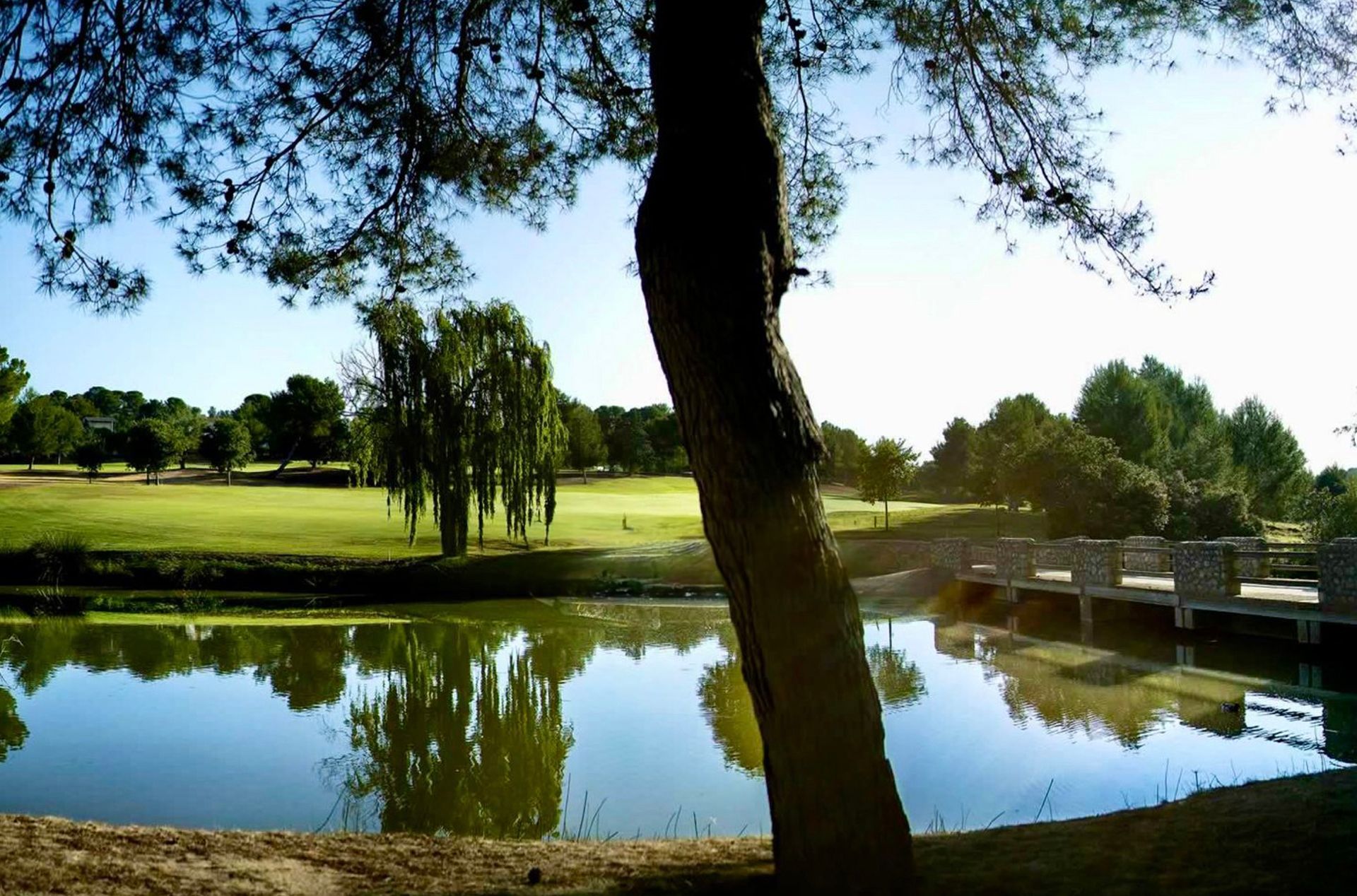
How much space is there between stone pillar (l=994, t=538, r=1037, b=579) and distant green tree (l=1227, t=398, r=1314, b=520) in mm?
30183

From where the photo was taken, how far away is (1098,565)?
18047 millimetres

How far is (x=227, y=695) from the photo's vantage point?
39.4ft

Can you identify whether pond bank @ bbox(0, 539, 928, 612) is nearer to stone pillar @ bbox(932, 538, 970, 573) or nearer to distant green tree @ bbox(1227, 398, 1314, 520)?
stone pillar @ bbox(932, 538, 970, 573)

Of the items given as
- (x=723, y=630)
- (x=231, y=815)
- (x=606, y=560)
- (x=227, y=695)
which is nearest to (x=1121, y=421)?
(x=606, y=560)

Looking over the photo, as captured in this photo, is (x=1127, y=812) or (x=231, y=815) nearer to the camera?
(x=1127, y=812)

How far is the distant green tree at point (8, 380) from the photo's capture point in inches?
1315

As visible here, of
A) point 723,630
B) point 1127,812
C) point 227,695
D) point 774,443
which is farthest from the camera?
point 723,630

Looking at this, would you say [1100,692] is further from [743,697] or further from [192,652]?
[192,652]

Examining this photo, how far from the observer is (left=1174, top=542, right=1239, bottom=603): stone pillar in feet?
48.5

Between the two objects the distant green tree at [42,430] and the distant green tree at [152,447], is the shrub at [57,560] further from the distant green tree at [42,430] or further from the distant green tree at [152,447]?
the distant green tree at [42,430]

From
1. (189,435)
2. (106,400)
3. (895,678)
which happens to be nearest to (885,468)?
(895,678)

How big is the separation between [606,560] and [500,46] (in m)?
22.3

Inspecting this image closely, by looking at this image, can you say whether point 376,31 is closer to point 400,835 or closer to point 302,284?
point 302,284

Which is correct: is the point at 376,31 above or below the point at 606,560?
above
